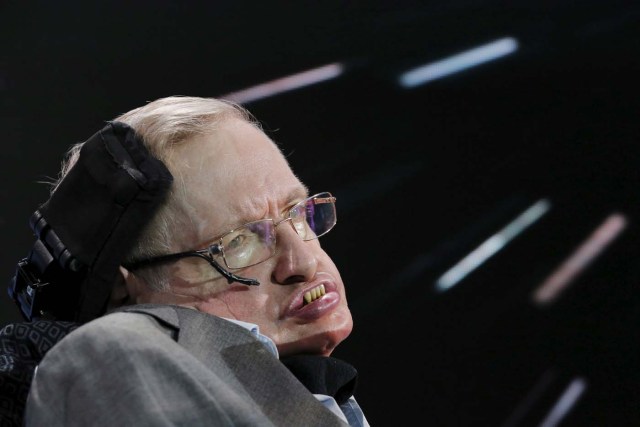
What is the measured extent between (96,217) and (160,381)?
409 millimetres

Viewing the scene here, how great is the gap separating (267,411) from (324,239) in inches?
47.0

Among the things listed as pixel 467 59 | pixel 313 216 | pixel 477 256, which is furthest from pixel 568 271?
pixel 313 216

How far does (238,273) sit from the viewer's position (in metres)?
1.34

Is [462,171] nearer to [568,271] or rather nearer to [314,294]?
[568,271]

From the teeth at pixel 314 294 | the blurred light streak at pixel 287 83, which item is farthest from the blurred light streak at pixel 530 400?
the teeth at pixel 314 294

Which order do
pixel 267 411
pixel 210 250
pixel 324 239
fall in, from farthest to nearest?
pixel 324 239 → pixel 210 250 → pixel 267 411

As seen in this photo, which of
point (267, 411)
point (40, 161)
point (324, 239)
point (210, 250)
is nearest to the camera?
point (267, 411)

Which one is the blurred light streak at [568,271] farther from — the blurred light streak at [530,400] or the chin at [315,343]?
the chin at [315,343]

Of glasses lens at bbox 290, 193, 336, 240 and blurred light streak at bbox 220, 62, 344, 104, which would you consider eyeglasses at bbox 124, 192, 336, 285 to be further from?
blurred light streak at bbox 220, 62, 344, 104

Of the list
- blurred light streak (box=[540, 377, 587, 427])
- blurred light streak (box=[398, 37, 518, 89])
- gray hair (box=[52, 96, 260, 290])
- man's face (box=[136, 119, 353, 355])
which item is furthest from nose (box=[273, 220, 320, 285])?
blurred light streak (box=[540, 377, 587, 427])

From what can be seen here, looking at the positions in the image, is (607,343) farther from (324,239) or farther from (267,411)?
(267,411)

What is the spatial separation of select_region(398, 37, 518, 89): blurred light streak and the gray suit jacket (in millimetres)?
1242

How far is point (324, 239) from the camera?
7.48 feet

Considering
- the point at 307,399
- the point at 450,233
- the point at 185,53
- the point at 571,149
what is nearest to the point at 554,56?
the point at 571,149
